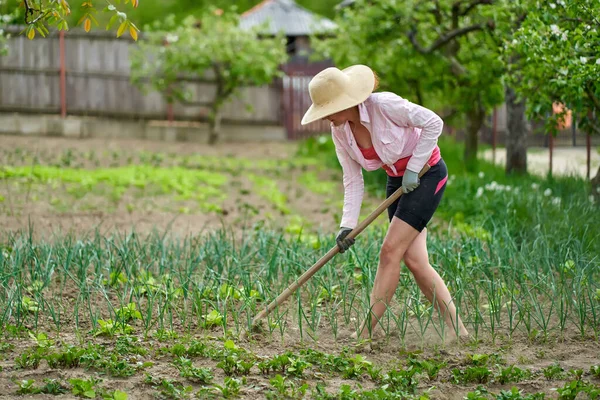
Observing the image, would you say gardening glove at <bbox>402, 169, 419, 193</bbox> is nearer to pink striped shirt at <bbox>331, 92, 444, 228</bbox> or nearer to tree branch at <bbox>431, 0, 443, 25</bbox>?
pink striped shirt at <bbox>331, 92, 444, 228</bbox>

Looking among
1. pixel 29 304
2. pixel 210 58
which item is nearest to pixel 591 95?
pixel 29 304

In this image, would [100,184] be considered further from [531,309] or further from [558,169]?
[531,309]

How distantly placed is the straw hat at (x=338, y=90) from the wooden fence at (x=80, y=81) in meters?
11.8

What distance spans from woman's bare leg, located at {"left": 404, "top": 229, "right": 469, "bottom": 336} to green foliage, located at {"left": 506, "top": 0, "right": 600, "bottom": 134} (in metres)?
2.06

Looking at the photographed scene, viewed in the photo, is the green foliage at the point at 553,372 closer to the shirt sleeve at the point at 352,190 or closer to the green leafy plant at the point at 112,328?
the shirt sleeve at the point at 352,190

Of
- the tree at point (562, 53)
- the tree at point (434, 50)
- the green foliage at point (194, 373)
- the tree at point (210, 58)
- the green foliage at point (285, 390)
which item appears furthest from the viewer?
the tree at point (210, 58)

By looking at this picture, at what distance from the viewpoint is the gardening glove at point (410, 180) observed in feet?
12.7

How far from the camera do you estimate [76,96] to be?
15000 mm

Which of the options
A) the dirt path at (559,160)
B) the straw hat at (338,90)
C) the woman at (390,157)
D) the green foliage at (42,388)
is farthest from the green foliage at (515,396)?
the dirt path at (559,160)

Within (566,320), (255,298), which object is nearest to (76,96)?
(255,298)

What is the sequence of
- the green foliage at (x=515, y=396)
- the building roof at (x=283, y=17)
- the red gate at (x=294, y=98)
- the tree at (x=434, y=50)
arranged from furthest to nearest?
1. the building roof at (x=283, y=17)
2. the red gate at (x=294, y=98)
3. the tree at (x=434, y=50)
4. the green foliage at (x=515, y=396)

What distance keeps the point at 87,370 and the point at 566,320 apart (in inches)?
101

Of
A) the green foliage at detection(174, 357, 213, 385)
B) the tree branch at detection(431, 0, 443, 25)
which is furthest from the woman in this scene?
the tree branch at detection(431, 0, 443, 25)

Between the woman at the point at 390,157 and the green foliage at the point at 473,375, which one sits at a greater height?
the woman at the point at 390,157
